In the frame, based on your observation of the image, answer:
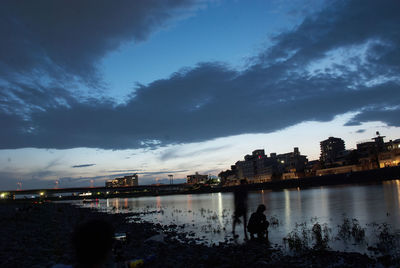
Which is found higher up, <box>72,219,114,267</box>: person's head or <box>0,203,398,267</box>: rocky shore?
<box>72,219,114,267</box>: person's head

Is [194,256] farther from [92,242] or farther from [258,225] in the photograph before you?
[92,242]

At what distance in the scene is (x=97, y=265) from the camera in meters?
3.55

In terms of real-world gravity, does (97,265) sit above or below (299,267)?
above

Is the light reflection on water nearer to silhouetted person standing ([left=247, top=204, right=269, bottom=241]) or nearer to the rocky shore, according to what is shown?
silhouetted person standing ([left=247, top=204, right=269, bottom=241])

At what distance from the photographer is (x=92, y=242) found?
3.53 meters

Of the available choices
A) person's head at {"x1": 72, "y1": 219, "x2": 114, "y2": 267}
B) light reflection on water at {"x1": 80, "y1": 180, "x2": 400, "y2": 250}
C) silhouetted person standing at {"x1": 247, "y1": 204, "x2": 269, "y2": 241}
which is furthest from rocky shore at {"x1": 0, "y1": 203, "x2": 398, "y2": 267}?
person's head at {"x1": 72, "y1": 219, "x2": 114, "y2": 267}

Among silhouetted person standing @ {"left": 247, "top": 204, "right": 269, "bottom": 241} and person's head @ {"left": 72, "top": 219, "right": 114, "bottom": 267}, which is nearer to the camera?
person's head @ {"left": 72, "top": 219, "right": 114, "bottom": 267}

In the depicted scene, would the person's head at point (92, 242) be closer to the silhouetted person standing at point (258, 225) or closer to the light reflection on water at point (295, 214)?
the silhouetted person standing at point (258, 225)

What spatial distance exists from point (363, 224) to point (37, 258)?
24947 mm

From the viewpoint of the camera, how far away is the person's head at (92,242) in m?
3.48

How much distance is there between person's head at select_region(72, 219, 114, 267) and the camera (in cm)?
348

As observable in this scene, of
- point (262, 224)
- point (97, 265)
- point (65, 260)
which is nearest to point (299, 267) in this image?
point (262, 224)

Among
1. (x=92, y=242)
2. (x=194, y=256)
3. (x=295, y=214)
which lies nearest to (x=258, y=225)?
(x=194, y=256)

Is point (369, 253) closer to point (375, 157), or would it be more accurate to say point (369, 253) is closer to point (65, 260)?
point (65, 260)
